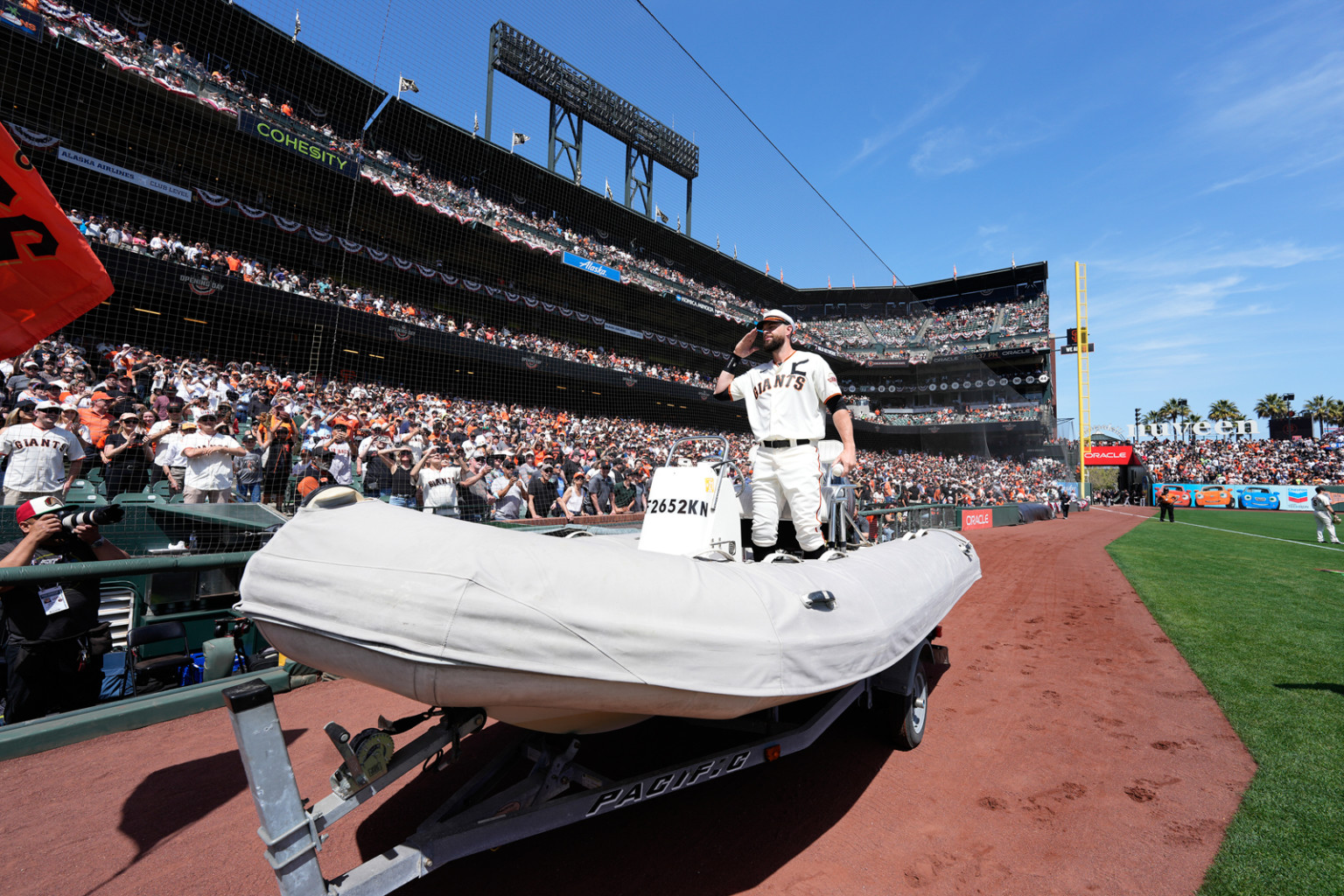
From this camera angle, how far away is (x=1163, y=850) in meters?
2.34

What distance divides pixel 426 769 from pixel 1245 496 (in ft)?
157

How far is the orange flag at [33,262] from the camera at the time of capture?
267cm

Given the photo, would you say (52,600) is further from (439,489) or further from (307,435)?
(307,435)

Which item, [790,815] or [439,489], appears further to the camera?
[439,489]

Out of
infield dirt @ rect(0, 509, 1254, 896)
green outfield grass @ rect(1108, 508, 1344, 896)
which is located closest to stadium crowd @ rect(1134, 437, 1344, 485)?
green outfield grass @ rect(1108, 508, 1344, 896)

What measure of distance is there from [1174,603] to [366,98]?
86.3 feet

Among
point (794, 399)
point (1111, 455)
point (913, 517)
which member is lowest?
point (913, 517)

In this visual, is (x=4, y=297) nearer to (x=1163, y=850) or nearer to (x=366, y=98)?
(x=1163, y=850)

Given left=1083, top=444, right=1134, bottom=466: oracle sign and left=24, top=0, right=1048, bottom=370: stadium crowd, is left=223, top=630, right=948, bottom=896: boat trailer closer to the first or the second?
left=24, top=0, right=1048, bottom=370: stadium crowd

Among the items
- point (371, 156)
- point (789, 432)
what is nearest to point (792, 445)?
point (789, 432)

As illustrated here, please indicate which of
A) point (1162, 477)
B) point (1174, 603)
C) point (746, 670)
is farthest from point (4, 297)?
point (1162, 477)

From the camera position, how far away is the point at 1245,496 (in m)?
35.0

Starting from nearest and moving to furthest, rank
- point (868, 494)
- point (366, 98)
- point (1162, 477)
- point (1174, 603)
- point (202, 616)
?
point (202, 616), point (1174, 603), point (868, 494), point (366, 98), point (1162, 477)

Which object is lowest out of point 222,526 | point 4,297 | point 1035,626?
point 1035,626
